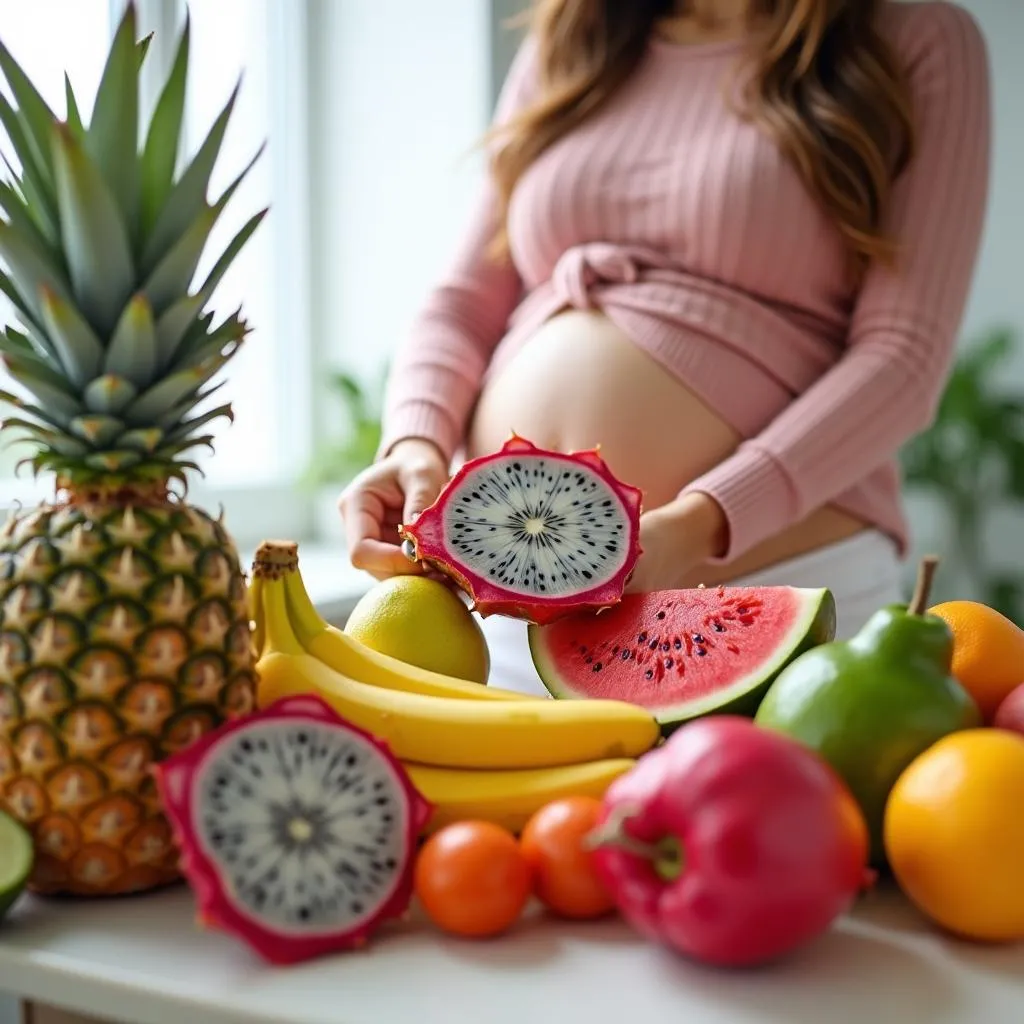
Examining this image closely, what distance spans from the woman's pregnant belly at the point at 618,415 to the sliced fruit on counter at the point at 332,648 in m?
0.66

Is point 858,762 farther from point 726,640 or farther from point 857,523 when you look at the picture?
point 857,523

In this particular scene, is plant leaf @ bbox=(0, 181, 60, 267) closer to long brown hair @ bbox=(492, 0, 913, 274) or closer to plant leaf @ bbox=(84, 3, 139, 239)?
plant leaf @ bbox=(84, 3, 139, 239)

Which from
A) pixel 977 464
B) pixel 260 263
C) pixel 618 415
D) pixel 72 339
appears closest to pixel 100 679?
pixel 72 339

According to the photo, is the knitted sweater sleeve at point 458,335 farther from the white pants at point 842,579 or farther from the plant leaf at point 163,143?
the plant leaf at point 163,143

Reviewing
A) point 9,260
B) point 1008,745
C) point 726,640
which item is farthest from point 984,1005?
point 9,260

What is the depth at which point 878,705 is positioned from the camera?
2.28 ft

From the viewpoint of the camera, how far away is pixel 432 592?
1017 mm

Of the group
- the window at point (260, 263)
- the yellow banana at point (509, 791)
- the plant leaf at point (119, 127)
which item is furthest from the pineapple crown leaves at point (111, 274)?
the window at point (260, 263)

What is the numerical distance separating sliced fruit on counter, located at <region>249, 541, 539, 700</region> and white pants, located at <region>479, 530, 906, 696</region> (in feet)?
1.88

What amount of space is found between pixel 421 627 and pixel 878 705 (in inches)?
17.2

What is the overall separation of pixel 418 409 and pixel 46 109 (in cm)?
94

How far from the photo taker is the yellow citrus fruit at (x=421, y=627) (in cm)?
98

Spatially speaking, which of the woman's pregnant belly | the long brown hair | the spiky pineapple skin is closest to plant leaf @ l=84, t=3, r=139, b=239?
the spiky pineapple skin

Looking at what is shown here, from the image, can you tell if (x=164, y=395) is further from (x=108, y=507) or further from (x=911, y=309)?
(x=911, y=309)
